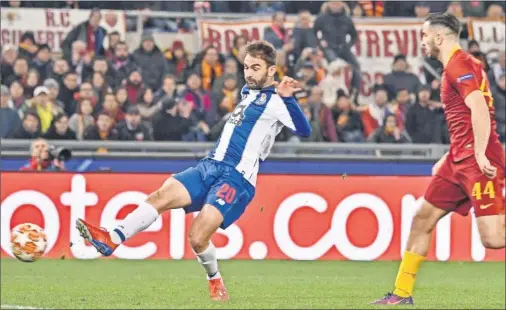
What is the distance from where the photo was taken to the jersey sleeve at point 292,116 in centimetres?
1012

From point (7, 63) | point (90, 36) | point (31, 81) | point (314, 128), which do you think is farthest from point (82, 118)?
point (314, 128)

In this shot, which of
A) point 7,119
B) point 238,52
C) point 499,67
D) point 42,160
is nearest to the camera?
point 42,160

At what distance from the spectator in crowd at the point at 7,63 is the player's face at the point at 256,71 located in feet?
29.7

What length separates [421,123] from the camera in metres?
19.2

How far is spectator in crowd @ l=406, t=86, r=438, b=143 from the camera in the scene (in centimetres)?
1914

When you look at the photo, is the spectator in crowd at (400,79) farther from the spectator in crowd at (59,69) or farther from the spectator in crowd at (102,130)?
the spectator in crowd at (59,69)

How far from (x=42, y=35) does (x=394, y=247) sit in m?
6.79

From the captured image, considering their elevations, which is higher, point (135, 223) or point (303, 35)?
point (303, 35)

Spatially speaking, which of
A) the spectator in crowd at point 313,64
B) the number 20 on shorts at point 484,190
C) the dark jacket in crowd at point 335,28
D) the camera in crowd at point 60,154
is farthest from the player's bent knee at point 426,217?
the dark jacket in crowd at point 335,28

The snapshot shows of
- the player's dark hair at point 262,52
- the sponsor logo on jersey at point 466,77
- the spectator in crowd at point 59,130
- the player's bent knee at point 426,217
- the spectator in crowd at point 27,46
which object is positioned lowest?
the spectator in crowd at point 59,130

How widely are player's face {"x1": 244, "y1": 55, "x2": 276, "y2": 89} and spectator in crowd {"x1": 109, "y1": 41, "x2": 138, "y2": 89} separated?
29.4 ft

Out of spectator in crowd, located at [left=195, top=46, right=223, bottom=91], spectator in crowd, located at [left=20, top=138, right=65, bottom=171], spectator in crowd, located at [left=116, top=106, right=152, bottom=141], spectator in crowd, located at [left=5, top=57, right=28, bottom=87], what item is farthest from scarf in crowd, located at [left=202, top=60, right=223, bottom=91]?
spectator in crowd, located at [left=20, top=138, right=65, bottom=171]

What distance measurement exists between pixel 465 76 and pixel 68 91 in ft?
32.5

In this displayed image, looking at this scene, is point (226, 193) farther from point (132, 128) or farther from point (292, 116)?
point (132, 128)
